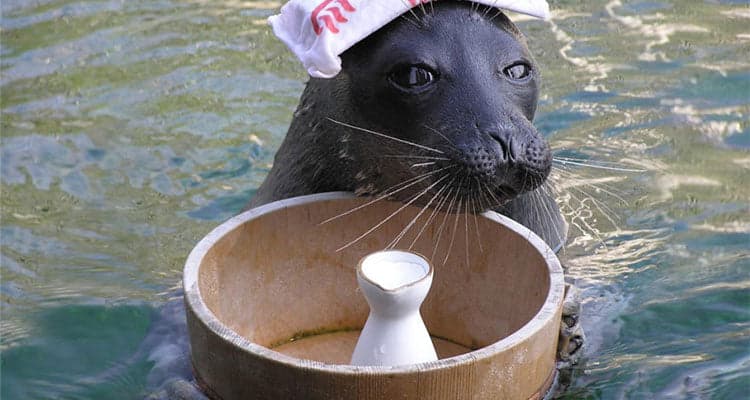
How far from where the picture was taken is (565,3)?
9984 millimetres

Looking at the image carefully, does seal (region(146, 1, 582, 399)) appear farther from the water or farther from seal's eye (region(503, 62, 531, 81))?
the water

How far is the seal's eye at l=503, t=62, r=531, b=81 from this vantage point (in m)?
4.35

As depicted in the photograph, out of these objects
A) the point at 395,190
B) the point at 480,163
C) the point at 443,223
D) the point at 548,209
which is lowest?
the point at 548,209

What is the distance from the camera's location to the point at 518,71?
438cm

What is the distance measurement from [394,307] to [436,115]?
0.84 m

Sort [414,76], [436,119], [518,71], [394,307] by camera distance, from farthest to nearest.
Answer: [518,71]
[414,76]
[436,119]
[394,307]

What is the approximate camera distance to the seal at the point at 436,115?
3.96 m

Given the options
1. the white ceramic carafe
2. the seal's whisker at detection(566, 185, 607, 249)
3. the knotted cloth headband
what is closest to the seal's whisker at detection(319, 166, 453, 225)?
the white ceramic carafe

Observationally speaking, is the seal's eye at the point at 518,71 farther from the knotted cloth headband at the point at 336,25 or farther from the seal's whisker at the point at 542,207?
the seal's whisker at the point at 542,207

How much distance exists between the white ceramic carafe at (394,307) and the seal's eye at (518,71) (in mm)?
933

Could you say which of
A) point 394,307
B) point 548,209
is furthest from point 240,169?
point 394,307

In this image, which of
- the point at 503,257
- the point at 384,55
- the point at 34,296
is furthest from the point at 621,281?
the point at 34,296

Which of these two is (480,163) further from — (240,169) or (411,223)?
(240,169)

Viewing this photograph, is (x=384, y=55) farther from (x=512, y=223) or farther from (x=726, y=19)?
(x=726, y=19)
